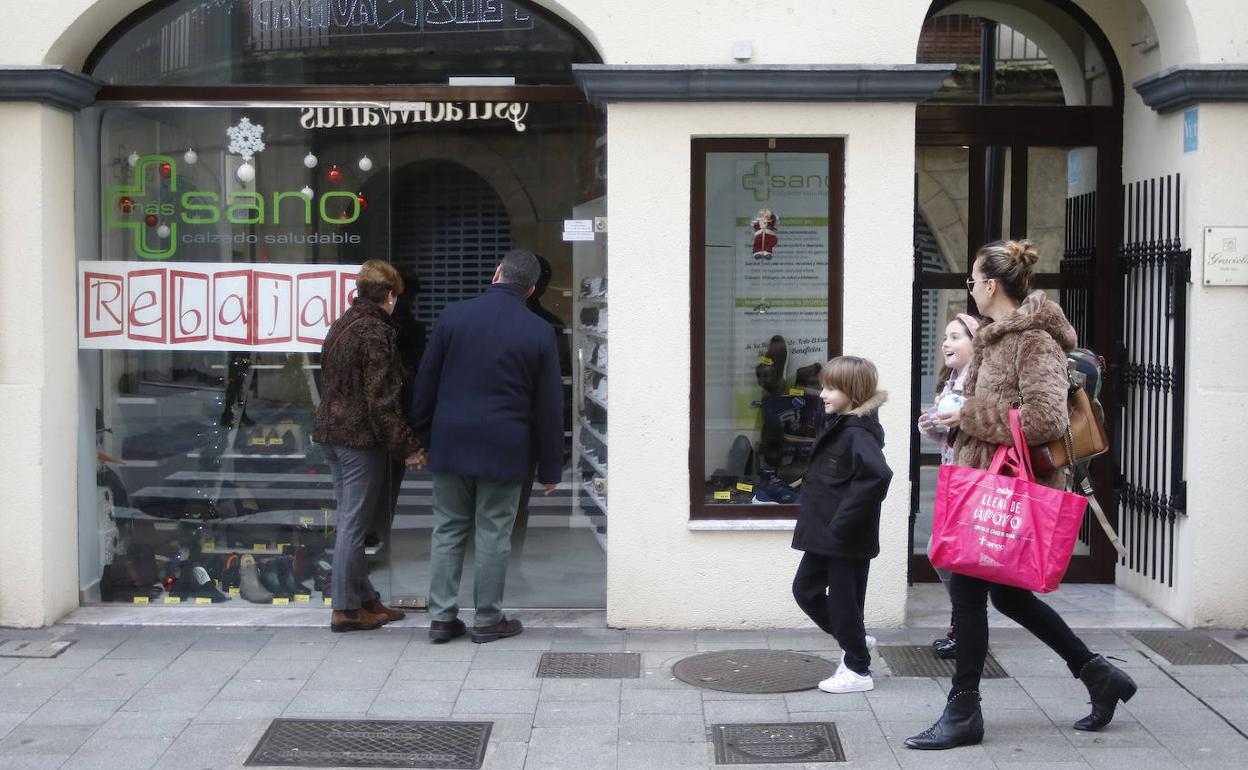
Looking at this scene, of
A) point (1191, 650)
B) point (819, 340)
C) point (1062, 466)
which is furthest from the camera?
point (819, 340)

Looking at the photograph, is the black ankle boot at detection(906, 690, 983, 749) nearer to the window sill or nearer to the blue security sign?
the window sill

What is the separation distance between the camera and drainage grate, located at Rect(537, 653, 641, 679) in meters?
6.34

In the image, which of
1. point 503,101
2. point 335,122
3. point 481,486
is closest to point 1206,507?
point 481,486

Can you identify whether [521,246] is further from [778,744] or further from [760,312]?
[778,744]

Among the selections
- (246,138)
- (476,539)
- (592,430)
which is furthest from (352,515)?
(246,138)

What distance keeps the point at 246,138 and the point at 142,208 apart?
2.20 ft

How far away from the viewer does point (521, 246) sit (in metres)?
7.66

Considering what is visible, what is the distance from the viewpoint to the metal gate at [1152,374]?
7.23 m

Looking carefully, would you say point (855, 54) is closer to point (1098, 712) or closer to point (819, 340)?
point (819, 340)

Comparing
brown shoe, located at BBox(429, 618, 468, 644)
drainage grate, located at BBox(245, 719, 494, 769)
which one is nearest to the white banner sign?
brown shoe, located at BBox(429, 618, 468, 644)

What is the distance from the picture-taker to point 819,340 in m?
7.36

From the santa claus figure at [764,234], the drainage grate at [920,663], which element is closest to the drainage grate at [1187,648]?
the drainage grate at [920,663]

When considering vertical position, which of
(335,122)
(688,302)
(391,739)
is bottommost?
(391,739)

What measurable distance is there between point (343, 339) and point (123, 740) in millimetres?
2335
